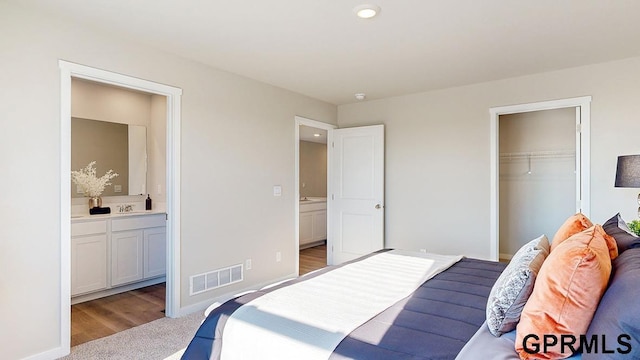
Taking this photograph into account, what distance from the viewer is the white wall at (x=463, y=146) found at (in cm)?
342

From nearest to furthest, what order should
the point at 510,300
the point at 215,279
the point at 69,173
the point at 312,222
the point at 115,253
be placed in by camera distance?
the point at 510,300 < the point at 69,173 < the point at 215,279 < the point at 115,253 < the point at 312,222

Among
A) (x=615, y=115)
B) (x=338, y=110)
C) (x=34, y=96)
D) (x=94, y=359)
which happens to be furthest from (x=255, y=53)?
(x=615, y=115)

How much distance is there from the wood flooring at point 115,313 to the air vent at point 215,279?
376 millimetres

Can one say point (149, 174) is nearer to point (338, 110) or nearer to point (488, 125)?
point (338, 110)

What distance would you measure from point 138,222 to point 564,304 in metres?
4.06

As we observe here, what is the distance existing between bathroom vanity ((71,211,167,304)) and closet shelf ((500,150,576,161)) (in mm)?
4872

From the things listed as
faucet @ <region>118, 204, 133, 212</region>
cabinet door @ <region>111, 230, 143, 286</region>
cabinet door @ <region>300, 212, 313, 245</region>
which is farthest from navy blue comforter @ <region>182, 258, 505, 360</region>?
cabinet door @ <region>300, 212, 313, 245</region>

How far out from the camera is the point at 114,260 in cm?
386

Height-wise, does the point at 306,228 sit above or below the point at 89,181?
below

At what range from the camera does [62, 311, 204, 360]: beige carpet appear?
2.54m

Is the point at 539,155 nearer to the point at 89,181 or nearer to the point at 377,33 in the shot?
the point at 377,33

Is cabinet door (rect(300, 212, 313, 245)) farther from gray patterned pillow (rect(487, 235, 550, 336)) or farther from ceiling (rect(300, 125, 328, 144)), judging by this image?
gray patterned pillow (rect(487, 235, 550, 336))

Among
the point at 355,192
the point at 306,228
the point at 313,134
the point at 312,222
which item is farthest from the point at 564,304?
the point at 313,134

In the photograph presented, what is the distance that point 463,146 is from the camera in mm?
4293
